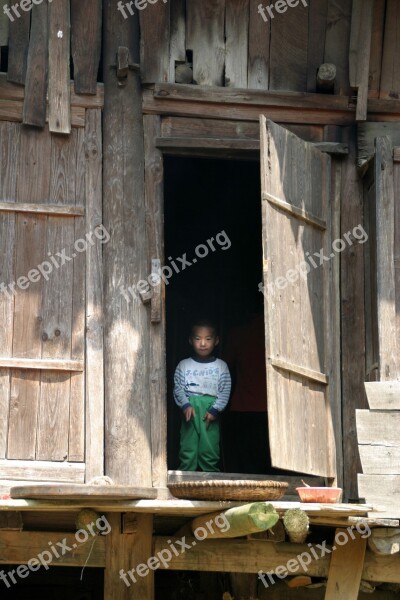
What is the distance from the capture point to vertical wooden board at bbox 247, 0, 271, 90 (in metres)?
10.1

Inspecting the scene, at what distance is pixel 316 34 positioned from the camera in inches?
402

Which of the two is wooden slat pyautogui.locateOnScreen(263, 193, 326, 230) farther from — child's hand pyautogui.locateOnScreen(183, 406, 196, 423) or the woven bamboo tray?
the woven bamboo tray

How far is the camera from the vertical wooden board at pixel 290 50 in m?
10.1

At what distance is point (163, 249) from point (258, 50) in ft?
5.64

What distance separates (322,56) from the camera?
401 inches

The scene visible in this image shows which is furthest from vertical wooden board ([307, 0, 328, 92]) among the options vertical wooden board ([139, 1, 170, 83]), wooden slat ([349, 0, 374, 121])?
vertical wooden board ([139, 1, 170, 83])

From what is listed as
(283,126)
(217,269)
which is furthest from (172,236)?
(283,126)

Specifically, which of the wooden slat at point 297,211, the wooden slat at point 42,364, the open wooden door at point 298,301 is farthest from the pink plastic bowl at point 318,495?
the wooden slat at point 297,211

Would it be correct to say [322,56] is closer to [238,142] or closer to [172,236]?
[238,142]

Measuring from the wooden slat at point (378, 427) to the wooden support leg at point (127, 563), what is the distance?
148 centimetres

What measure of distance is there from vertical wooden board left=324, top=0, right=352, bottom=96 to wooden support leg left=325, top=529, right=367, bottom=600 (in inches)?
132

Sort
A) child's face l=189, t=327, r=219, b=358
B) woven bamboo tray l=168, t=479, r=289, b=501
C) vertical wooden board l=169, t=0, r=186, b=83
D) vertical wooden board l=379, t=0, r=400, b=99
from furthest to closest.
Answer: child's face l=189, t=327, r=219, b=358
vertical wooden board l=379, t=0, r=400, b=99
vertical wooden board l=169, t=0, r=186, b=83
woven bamboo tray l=168, t=479, r=289, b=501

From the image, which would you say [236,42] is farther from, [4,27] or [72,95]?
[4,27]

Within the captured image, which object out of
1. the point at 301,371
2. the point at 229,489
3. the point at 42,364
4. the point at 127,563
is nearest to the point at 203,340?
the point at 301,371
